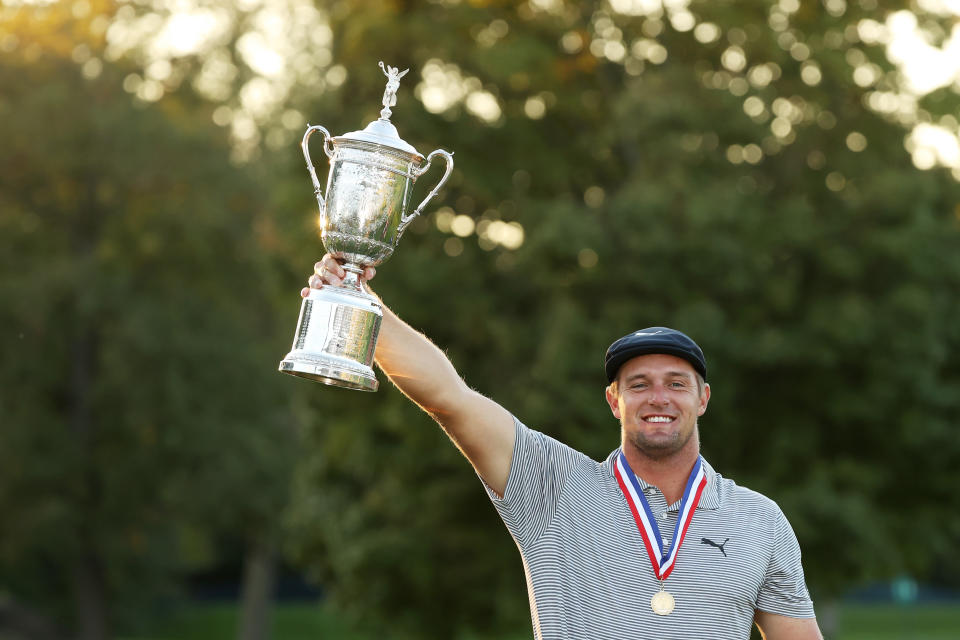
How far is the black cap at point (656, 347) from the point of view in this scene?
12.9ft

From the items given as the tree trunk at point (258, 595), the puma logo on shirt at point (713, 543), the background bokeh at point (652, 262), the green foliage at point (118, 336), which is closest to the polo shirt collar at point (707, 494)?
the puma logo on shirt at point (713, 543)

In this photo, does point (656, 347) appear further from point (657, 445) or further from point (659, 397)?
point (657, 445)

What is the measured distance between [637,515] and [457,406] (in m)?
0.58

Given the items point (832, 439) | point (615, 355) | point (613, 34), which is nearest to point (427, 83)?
point (613, 34)

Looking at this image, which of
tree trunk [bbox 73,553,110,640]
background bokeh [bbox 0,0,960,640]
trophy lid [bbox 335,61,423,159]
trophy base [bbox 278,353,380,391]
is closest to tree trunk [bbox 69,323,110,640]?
tree trunk [bbox 73,553,110,640]

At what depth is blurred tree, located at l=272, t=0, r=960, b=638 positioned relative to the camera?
15.2 m

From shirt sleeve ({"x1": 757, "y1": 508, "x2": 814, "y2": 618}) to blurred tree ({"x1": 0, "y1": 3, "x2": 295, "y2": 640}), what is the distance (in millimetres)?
21709

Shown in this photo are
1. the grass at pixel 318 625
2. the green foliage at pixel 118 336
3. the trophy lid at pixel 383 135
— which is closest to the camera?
the trophy lid at pixel 383 135

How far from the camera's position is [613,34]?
1709 centimetres

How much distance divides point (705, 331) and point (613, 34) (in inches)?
171

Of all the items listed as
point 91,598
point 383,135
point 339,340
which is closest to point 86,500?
point 91,598

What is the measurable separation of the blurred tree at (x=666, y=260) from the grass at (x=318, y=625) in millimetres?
21640

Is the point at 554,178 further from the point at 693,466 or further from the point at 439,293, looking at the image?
the point at 693,466

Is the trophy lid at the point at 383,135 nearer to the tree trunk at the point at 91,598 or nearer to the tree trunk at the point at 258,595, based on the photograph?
the tree trunk at the point at 91,598
